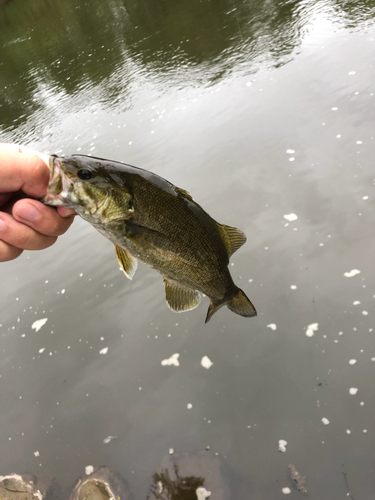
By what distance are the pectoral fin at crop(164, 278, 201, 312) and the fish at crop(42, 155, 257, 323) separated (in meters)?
0.15

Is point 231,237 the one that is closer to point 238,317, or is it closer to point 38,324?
point 238,317

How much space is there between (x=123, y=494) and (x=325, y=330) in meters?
2.62

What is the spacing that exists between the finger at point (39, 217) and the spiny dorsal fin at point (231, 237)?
3.23ft

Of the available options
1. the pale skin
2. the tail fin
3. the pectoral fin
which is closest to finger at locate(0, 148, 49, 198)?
the pale skin

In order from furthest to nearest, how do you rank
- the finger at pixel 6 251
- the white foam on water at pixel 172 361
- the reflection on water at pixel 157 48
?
the reflection on water at pixel 157 48
the white foam on water at pixel 172 361
the finger at pixel 6 251

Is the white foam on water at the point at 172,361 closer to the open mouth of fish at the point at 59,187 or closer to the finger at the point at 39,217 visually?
the finger at the point at 39,217

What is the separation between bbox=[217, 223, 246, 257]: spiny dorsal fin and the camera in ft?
6.85

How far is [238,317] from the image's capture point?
14.6 ft

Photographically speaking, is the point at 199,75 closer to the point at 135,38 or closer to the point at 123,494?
the point at 135,38

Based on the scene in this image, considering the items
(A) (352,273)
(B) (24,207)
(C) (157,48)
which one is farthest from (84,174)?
(C) (157,48)

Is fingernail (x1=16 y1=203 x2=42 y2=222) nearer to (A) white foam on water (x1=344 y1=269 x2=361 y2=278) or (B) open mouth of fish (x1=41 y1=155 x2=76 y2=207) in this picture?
(B) open mouth of fish (x1=41 y1=155 x2=76 y2=207)

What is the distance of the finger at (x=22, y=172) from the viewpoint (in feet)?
6.72

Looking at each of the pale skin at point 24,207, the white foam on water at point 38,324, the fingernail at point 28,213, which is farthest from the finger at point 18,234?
the white foam on water at point 38,324

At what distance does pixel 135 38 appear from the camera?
1500 centimetres
